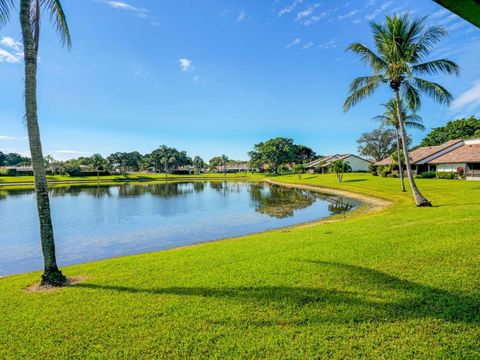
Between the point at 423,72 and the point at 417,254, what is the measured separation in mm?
14647

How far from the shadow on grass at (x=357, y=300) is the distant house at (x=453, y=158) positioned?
38.7 m

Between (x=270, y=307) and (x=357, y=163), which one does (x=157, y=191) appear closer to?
(x=270, y=307)

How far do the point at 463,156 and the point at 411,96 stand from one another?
27.8 metres

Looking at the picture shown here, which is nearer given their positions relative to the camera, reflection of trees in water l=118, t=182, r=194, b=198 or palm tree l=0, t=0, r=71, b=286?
palm tree l=0, t=0, r=71, b=286

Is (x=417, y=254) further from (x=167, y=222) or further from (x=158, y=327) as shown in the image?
(x=167, y=222)

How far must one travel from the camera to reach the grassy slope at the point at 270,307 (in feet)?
12.7

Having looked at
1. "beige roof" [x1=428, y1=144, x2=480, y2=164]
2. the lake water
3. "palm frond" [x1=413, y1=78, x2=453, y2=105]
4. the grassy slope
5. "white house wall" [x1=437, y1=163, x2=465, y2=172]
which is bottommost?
the lake water

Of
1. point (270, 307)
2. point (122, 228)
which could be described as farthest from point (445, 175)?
point (270, 307)

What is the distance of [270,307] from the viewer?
4.91 metres

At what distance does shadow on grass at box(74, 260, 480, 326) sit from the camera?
4430mm

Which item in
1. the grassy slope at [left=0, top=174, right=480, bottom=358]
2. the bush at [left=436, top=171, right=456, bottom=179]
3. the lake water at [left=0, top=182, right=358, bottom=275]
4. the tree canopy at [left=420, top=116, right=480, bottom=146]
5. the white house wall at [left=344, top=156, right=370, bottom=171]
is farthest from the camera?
the white house wall at [left=344, top=156, right=370, bottom=171]

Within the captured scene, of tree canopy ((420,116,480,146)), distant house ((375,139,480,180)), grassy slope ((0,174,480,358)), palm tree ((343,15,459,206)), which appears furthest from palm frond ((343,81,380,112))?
tree canopy ((420,116,480,146))

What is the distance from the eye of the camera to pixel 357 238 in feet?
31.3

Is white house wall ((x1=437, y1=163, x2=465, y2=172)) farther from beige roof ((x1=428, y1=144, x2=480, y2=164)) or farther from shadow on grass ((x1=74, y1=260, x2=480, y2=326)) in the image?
shadow on grass ((x1=74, y1=260, x2=480, y2=326))
